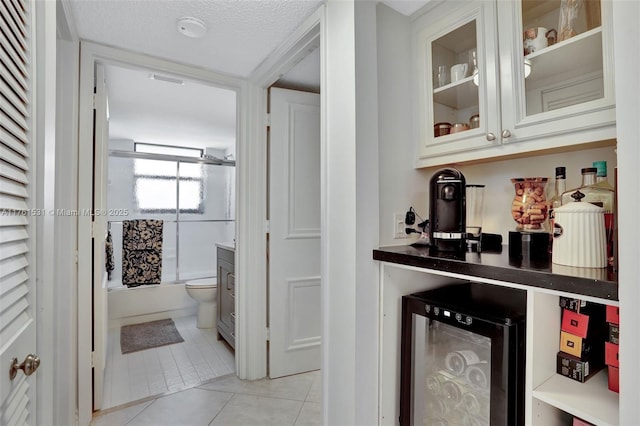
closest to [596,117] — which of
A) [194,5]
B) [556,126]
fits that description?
[556,126]

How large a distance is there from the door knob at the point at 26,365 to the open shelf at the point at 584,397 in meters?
1.32

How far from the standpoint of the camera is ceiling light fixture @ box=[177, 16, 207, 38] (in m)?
1.66

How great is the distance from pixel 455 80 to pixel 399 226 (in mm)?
678

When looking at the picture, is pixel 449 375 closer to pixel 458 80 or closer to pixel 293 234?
pixel 458 80

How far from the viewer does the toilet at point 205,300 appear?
3.41 meters

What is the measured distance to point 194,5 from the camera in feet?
5.09

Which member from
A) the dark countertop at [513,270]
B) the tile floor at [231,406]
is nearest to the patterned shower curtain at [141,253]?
the tile floor at [231,406]

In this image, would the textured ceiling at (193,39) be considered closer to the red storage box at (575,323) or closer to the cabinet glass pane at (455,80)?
the cabinet glass pane at (455,80)

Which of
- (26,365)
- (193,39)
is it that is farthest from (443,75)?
(26,365)

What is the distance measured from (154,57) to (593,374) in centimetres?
258

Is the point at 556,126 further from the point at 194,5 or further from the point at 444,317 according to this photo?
the point at 194,5

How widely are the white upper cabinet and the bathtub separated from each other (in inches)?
115

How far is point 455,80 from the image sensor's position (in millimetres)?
1458

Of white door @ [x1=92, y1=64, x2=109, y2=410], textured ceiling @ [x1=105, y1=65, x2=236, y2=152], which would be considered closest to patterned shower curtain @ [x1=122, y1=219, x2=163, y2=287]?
textured ceiling @ [x1=105, y1=65, x2=236, y2=152]
